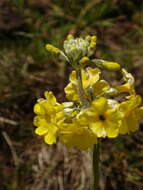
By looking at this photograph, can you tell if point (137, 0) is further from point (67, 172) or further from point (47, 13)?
point (67, 172)

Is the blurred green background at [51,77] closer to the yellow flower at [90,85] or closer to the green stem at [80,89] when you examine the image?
the yellow flower at [90,85]

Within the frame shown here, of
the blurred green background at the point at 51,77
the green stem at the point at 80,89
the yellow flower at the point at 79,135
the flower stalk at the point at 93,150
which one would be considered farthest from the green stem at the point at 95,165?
the blurred green background at the point at 51,77

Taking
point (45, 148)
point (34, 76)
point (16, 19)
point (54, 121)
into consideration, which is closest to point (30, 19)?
point (16, 19)

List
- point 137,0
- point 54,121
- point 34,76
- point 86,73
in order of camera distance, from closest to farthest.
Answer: point 54,121 < point 86,73 < point 34,76 < point 137,0

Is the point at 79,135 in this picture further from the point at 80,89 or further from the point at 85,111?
the point at 80,89

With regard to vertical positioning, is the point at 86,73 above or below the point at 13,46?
below

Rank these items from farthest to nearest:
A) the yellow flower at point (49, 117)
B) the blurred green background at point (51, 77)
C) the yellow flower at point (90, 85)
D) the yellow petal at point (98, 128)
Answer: the blurred green background at point (51, 77) < the yellow flower at point (90, 85) < the yellow flower at point (49, 117) < the yellow petal at point (98, 128)

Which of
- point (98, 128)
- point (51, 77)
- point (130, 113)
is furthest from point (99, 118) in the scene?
point (51, 77)

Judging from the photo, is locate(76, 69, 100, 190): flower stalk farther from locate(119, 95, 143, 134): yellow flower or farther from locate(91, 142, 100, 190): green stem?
locate(119, 95, 143, 134): yellow flower
